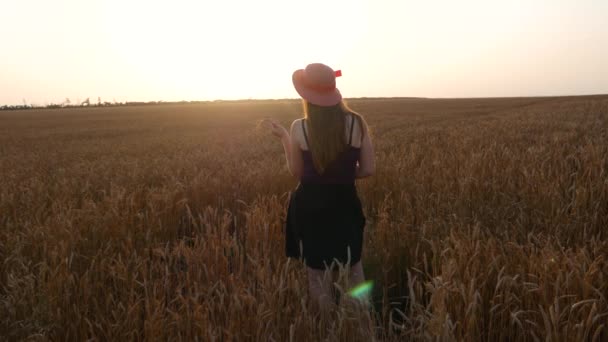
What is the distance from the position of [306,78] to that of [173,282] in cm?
141

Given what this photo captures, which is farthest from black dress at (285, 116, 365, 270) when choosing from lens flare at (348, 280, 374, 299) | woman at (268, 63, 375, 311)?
lens flare at (348, 280, 374, 299)

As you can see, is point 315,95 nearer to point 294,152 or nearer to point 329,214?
point 294,152

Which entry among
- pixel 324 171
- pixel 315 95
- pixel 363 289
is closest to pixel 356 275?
pixel 363 289

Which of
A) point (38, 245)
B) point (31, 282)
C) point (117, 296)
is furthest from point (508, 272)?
point (38, 245)

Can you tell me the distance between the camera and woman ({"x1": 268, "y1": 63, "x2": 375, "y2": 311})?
239 centimetres

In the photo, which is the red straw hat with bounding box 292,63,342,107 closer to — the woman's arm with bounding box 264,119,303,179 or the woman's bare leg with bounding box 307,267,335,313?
the woman's arm with bounding box 264,119,303,179

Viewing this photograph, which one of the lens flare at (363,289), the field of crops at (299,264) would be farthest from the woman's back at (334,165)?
the lens flare at (363,289)

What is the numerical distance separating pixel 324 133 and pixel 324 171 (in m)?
0.22

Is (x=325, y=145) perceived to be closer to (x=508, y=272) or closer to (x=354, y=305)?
(x=354, y=305)

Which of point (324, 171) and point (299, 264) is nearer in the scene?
point (324, 171)

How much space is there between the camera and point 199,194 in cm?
454

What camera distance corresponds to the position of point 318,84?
7.72 ft

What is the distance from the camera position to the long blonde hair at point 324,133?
2.38m

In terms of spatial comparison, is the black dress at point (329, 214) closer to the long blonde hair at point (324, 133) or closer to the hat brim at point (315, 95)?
the long blonde hair at point (324, 133)
